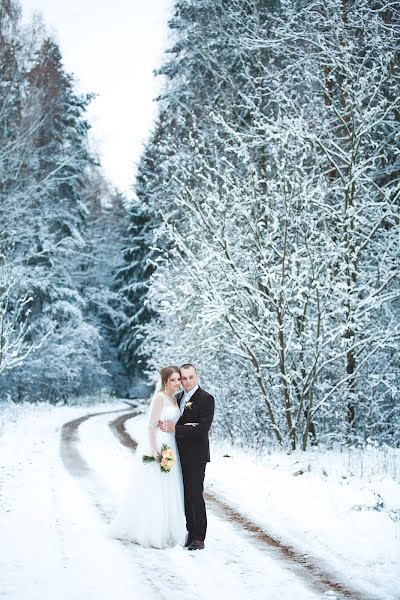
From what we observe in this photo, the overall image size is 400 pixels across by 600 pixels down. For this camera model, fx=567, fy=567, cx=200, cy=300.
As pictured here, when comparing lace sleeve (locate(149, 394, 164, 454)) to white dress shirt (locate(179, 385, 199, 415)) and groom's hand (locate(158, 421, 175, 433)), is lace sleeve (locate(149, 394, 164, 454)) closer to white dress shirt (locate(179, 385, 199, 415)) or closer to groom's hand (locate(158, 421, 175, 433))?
groom's hand (locate(158, 421, 175, 433))

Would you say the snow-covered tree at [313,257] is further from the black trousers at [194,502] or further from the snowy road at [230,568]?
the black trousers at [194,502]

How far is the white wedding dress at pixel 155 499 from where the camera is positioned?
19.4 ft

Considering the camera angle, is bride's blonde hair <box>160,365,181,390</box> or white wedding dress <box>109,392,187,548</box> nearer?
white wedding dress <box>109,392,187,548</box>

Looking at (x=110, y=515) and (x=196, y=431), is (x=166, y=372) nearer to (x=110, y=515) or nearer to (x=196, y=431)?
(x=196, y=431)

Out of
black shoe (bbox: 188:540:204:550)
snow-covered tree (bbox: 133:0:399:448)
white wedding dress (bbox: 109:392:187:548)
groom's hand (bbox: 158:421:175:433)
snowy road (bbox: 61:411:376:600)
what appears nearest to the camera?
snowy road (bbox: 61:411:376:600)

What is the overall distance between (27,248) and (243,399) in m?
16.8

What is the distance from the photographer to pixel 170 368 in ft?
20.6

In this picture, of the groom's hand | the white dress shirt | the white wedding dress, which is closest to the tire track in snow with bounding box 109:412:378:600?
the white wedding dress

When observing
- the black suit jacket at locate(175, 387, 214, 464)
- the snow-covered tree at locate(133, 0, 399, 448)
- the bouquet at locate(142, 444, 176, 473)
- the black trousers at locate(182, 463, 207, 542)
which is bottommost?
the black trousers at locate(182, 463, 207, 542)

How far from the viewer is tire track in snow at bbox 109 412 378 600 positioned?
4.59 metres

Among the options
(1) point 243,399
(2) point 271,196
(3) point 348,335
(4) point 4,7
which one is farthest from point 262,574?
(4) point 4,7

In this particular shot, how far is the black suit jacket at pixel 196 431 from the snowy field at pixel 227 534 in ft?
3.06

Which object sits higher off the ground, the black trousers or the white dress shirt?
the white dress shirt

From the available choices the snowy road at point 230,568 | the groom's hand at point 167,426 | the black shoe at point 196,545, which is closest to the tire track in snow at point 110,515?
the snowy road at point 230,568
